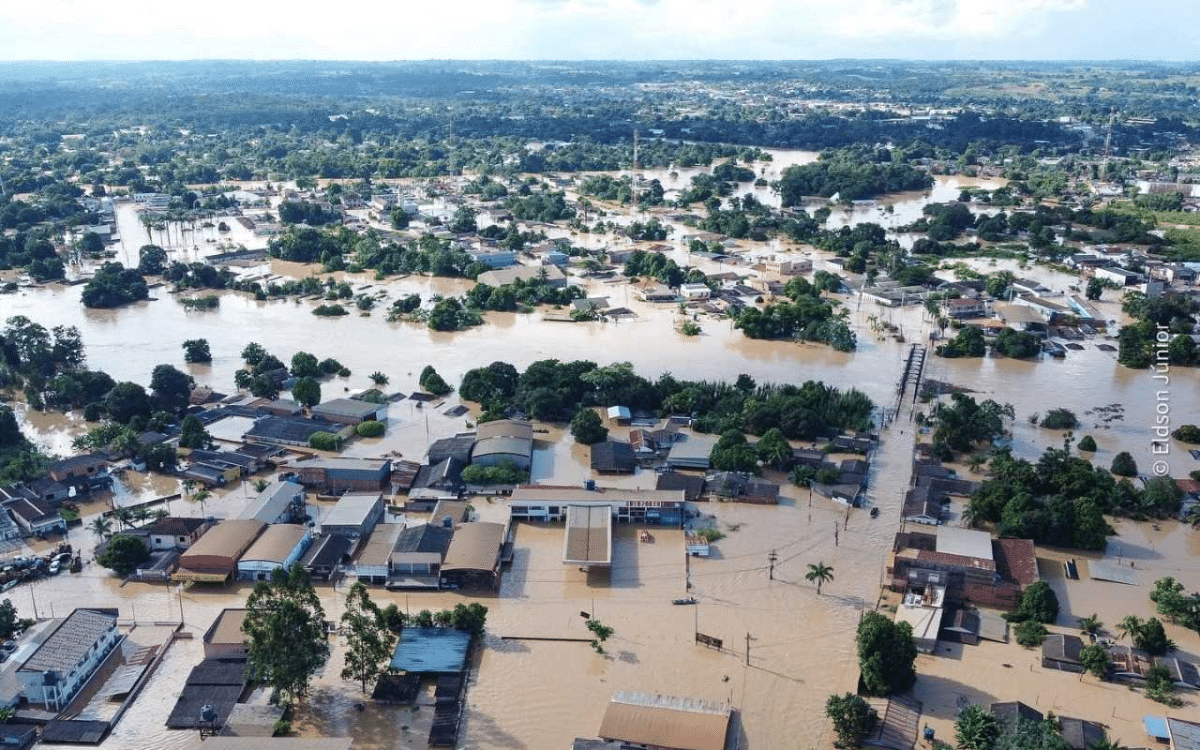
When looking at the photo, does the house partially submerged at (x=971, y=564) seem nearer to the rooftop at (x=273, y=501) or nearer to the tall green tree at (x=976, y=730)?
the tall green tree at (x=976, y=730)

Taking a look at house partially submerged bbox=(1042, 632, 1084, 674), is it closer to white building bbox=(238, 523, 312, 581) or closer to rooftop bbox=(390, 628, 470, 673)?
rooftop bbox=(390, 628, 470, 673)

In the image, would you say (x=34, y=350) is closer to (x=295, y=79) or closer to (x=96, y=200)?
(x=96, y=200)

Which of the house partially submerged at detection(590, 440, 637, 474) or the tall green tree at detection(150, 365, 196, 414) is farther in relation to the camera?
the tall green tree at detection(150, 365, 196, 414)

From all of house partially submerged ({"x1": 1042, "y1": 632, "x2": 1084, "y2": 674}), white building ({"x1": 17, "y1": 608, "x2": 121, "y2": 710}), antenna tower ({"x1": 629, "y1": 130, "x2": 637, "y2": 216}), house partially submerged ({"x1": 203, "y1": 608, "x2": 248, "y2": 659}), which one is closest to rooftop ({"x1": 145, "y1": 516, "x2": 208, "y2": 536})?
white building ({"x1": 17, "y1": 608, "x2": 121, "y2": 710})

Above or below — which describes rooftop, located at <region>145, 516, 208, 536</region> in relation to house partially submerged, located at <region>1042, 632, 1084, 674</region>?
above

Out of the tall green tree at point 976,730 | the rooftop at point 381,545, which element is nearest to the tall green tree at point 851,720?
the tall green tree at point 976,730

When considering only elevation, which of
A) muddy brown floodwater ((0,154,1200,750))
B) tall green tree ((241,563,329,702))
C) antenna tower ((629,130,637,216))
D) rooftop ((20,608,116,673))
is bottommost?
muddy brown floodwater ((0,154,1200,750))
